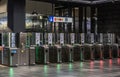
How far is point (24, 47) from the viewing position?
1694 centimetres

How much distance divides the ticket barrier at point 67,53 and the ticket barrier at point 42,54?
1531 mm

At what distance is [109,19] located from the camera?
27.6 m

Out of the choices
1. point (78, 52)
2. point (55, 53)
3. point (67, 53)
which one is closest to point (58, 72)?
point (55, 53)

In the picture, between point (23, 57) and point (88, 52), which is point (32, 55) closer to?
point (23, 57)

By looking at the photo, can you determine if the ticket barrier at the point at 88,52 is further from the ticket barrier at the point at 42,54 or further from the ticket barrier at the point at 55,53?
the ticket barrier at the point at 42,54

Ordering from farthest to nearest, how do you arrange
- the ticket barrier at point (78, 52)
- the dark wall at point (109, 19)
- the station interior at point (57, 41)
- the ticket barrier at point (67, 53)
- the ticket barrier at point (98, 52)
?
the dark wall at point (109, 19), the ticket barrier at point (98, 52), the ticket barrier at point (78, 52), the ticket barrier at point (67, 53), the station interior at point (57, 41)

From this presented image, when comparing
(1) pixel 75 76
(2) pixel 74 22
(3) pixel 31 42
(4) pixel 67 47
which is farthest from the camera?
(2) pixel 74 22

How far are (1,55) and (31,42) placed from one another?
197cm

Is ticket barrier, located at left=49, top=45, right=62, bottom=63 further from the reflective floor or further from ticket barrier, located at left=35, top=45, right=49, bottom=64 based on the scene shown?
the reflective floor

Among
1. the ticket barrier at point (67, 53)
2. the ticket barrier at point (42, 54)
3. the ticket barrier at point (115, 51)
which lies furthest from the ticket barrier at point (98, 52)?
the ticket barrier at point (42, 54)

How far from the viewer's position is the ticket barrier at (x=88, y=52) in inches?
806

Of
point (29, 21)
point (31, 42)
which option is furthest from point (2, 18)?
point (31, 42)

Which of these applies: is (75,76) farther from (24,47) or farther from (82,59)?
(82,59)

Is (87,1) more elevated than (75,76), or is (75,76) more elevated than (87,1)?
(87,1)
